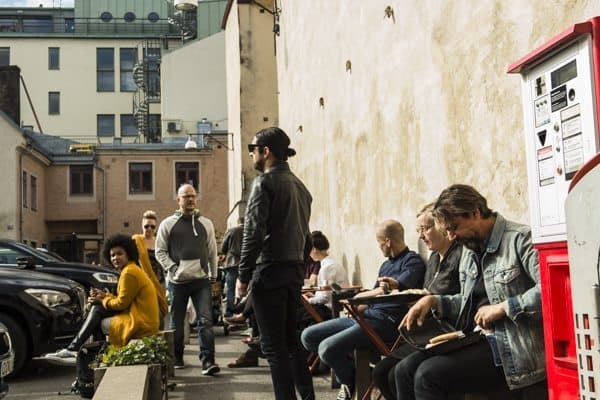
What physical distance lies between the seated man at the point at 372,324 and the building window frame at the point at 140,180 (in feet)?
116

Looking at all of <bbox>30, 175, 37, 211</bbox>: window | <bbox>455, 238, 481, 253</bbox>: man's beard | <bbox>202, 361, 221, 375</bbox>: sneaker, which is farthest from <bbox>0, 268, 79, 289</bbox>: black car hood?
<bbox>30, 175, 37, 211</bbox>: window

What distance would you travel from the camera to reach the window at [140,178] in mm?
41406

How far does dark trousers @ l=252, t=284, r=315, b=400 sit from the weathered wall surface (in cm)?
164

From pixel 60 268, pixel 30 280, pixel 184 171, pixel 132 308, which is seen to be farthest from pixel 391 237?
pixel 184 171

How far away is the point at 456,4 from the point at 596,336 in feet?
15.6

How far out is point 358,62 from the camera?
10.2 m

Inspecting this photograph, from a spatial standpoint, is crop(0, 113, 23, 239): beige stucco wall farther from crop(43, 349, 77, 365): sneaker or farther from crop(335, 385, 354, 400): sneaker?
crop(335, 385, 354, 400): sneaker

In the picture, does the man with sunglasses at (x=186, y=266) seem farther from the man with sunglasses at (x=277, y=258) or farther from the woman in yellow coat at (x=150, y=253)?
the man with sunglasses at (x=277, y=258)

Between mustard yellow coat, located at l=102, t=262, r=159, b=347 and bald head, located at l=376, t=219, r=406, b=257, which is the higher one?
bald head, located at l=376, t=219, r=406, b=257

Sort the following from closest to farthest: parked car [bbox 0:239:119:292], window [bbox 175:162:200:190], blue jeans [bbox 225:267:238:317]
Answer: parked car [bbox 0:239:119:292] < blue jeans [bbox 225:267:238:317] < window [bbox 175:162:200:190]

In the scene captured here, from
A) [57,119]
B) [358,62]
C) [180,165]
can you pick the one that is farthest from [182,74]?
[358,62]

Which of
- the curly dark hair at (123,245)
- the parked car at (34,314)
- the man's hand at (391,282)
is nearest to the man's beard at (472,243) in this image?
the man's hand at (391,282)

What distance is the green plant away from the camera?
6.15 metres

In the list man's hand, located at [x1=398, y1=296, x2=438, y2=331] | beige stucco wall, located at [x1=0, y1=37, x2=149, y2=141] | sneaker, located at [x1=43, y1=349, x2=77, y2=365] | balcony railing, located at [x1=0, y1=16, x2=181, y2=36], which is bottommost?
sneaker, located at [x1=43, y1=349, x2=77, y2=365]
